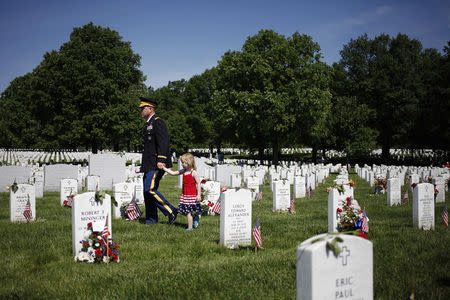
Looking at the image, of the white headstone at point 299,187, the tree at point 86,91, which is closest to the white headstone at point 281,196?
the white headstone at point 299,187

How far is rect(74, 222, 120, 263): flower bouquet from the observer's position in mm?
5312

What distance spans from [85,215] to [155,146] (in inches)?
111

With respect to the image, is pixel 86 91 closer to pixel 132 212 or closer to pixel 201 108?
pixel 132 212

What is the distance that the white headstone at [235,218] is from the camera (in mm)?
6281

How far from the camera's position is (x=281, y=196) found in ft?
36.5

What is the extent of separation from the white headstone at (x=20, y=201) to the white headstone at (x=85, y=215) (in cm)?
407

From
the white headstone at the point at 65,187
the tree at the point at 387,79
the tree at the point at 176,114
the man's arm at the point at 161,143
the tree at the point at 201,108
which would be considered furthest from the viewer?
the tree at the point at 201,108

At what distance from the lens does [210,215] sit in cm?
1014

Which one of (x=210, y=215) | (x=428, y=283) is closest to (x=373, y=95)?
(x=210, y=215)

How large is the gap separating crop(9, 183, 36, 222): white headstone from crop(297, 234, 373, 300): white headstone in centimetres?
819

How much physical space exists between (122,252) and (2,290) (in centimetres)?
194

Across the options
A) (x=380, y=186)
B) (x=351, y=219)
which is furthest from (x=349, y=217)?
(x=380, y=186)

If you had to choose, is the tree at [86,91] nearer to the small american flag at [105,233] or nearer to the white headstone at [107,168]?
the white headstone at [107,168]

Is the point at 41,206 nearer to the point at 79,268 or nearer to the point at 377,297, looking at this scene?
the point at 79,268
